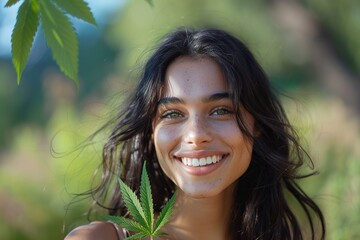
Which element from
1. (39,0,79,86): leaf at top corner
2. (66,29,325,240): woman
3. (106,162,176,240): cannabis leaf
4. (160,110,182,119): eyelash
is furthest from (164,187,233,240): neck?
(39,0,79,86): leaf at top corner

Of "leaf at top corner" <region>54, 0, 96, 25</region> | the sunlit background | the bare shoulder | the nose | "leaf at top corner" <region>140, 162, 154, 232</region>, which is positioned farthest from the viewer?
the sunlit background

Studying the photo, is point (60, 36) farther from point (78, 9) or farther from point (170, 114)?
point (170, 114)

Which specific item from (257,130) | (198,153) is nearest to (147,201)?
(198,153)

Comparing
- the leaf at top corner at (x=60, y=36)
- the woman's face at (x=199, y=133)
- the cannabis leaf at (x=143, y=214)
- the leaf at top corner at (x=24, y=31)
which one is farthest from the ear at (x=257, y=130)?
the leaf at top corner at (x=24, y=31)

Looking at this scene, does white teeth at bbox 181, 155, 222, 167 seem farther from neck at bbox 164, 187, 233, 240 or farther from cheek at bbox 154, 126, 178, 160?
neck at bbox 164, 187, 233, 240

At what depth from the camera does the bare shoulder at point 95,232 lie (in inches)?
95.7

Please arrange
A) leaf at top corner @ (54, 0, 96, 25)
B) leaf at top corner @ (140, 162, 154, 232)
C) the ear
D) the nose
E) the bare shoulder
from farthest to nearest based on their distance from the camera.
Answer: the ear < the bare shoulder < the nose < leaf at top corner @ (140, 162, 154, 232) < leaf at top corner @ (54, 0, 96, 25)

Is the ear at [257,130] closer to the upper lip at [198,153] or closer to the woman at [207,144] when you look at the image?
the woman at [207,144]

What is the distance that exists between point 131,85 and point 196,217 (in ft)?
1.84

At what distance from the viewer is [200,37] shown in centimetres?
254

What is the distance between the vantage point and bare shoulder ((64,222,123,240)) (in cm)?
243

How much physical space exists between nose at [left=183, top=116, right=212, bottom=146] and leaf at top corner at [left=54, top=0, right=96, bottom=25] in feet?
2.34

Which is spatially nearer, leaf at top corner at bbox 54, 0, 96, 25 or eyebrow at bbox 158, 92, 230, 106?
leaf at top corner at bbox 54, 0, 96, 25

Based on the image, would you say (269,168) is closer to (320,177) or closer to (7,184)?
(320,177)
